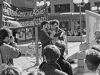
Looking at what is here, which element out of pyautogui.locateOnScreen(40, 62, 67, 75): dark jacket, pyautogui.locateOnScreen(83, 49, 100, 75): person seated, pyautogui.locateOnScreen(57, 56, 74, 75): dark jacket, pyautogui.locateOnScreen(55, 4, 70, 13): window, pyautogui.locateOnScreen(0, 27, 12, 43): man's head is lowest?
pyautogui.locateOnScreen(57, 56, 74, 75): dark jacket

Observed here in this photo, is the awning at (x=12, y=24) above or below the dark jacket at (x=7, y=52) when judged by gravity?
above

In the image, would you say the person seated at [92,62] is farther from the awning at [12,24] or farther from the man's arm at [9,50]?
the awning at [12,24]

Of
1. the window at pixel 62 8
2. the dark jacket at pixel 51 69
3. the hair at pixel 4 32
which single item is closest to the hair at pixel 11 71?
the dark jacket at pixel 51 69

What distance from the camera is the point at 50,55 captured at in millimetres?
2861

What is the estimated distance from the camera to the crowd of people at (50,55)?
270 centimetres

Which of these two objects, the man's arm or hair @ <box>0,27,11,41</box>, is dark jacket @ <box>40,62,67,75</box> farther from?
hair @ <box>0,27,11,41</box>

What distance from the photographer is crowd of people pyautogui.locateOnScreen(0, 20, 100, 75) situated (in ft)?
8.86

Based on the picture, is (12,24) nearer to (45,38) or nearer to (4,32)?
(45,38)

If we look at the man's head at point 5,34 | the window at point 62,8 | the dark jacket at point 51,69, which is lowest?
the dark jacket at point 51,69

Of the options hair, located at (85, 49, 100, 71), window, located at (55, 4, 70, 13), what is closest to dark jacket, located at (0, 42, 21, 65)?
hair, located at (85, 49, 100, 71)

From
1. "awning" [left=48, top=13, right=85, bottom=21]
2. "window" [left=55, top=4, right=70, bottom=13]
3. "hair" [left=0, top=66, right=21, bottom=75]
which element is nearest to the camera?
"hair" [left=0, top=66, right=21, bottom=75]

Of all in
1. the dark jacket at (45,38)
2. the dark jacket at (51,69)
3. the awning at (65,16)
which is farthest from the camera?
the awning at (65,16)

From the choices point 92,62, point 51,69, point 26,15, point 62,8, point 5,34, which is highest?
point 62,8

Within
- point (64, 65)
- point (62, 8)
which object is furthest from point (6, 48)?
point (62, 8)
